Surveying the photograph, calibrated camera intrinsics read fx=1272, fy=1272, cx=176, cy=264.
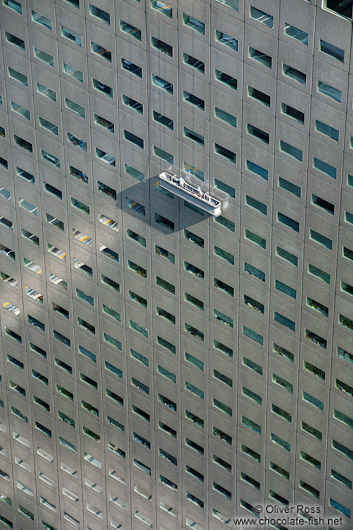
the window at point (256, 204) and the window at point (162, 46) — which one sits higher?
the window at point (162, 46)

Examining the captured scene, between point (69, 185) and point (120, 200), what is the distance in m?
3.87

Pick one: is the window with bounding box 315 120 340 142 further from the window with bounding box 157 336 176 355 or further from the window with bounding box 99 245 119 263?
the window with bounding box 157 336 176 355

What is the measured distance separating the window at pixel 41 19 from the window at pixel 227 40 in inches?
447

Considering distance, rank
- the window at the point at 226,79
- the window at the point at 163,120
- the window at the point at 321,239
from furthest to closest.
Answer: the window at the point at 163,120, the window at the point at 321,239, the window at the point at 226,79

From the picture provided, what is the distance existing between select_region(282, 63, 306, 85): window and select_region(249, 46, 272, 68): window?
0.87m

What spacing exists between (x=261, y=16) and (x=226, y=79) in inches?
180

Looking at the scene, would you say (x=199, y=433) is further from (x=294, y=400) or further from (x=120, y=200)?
(x=120, y=200)

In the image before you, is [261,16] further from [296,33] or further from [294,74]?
[294,74]

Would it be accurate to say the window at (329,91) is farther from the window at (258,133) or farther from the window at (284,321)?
the window at (284,321)

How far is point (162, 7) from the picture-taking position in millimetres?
64562

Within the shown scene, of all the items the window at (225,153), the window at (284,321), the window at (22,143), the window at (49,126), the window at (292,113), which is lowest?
the window at (284,321)

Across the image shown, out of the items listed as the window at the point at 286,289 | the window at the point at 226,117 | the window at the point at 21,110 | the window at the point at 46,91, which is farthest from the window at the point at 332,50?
the window at the point at 21,110

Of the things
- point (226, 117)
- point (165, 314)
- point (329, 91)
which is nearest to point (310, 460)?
point (165, 314)

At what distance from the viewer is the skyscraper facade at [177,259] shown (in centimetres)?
6350
